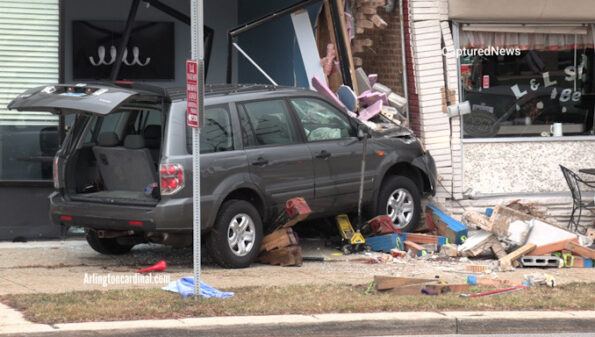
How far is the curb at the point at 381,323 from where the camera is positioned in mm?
7980

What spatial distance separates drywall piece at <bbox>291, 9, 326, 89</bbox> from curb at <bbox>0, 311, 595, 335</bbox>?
226 inches

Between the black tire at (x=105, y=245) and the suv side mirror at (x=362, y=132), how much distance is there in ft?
9.53

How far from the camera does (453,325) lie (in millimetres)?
8562

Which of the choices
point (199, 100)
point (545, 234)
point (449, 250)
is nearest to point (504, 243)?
point (545, 234)

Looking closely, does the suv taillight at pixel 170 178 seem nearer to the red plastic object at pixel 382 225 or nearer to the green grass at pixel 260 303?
the green grass at pixel 260 303

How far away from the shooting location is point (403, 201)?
12.7m

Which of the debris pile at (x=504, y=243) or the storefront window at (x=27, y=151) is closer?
the debris pile at (x=504, y=243)

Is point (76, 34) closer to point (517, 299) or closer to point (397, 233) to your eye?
point (397, 233)

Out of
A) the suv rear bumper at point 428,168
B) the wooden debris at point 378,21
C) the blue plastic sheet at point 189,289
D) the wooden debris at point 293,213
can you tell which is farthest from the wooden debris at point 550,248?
the blue plastic sheet at point 189,289

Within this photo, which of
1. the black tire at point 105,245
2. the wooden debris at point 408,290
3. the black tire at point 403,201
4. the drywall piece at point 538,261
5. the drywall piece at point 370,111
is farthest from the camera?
the drywall piece at point 370,111

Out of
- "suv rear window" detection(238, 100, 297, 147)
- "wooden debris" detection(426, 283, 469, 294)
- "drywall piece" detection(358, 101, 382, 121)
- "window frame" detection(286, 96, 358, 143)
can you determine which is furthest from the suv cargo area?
"drywall piece" detection(358, 101, 382, 121)

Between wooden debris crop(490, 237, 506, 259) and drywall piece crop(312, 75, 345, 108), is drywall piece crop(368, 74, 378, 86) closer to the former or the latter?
drywall piece crop(312, 75, 345, 108)

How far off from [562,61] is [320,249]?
4.65m

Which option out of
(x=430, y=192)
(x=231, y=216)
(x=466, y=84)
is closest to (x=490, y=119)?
(x=466, y=84)
